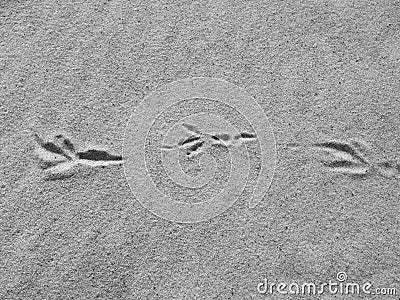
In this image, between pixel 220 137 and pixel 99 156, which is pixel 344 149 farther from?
pixel 99 156

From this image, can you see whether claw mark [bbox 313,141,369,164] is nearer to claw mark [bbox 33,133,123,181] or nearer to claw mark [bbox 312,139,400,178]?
claw mark [bbox 312,139,400,178]

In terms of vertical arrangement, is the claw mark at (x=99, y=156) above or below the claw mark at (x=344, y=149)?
below

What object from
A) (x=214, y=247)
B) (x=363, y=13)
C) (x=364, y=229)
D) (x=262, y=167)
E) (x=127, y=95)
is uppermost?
(x=363, y=13)

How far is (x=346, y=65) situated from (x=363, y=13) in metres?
0.21

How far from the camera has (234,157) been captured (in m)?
1.86

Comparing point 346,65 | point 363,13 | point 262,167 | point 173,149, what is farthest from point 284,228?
point 363,13

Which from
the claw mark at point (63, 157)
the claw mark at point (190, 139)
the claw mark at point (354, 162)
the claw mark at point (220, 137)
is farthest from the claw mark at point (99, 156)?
the claw mark at point (354, 162)

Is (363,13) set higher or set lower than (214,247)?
higher

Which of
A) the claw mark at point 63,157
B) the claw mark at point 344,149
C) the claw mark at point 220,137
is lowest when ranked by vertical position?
the claw mark at point 63,157

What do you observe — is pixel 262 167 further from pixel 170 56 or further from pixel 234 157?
pixel 170 56

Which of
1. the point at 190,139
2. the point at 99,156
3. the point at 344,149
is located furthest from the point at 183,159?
the point at 344,149

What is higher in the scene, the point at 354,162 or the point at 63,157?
the point at 354,162

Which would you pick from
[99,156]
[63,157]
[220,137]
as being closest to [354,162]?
[220,137]

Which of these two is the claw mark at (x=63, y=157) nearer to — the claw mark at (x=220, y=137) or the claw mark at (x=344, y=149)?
the claw mark at (x=220, y=137)
